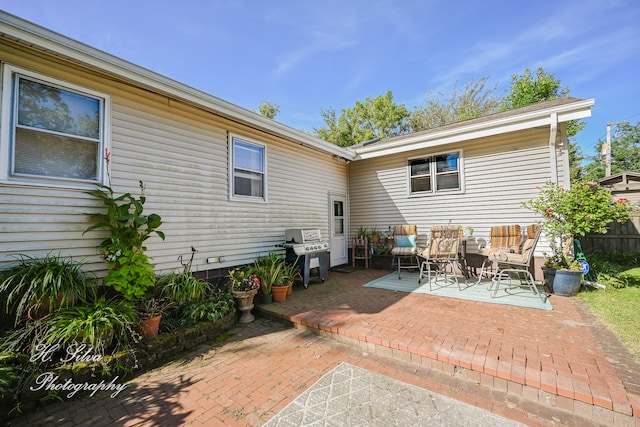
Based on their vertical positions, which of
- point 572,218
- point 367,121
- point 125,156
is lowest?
point 572,218

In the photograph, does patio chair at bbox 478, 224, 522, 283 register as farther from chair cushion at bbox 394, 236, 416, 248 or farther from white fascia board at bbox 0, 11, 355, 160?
white fascia board at bbox 0, 11, 355, 160

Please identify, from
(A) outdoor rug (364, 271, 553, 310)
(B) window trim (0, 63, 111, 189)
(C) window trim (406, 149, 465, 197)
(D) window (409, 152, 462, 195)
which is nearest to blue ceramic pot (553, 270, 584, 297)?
(A) outdoor rug (364, 271, 553, 310)

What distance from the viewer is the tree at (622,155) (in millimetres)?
26575

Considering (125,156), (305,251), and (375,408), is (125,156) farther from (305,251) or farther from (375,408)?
(375,408)

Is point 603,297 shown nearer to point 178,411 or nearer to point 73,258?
point 178,411

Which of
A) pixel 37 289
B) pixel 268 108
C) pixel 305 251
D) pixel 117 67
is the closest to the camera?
pixel 37 289

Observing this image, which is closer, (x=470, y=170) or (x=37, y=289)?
(x=37, y=289)

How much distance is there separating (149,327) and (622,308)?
608 centimetres

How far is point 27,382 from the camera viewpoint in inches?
80.1

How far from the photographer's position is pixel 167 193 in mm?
3936

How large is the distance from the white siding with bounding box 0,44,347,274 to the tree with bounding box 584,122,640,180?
3523cm

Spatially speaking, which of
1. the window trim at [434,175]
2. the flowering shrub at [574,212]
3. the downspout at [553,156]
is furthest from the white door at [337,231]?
the downspout at [553,156]

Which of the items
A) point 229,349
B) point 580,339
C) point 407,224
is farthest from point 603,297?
point 229,349

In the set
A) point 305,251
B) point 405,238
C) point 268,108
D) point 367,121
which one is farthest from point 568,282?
point 268,108
